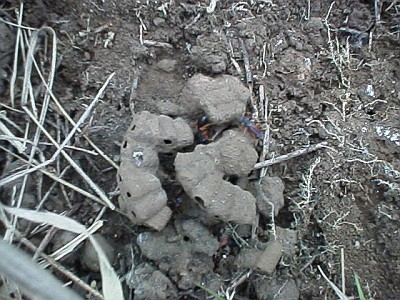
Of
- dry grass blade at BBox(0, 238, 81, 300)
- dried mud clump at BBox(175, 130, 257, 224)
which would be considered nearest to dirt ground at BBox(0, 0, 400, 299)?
dried mud clump at BBox(175, 130, 257, 224)

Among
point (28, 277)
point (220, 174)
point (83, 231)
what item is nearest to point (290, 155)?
point (220, 174)

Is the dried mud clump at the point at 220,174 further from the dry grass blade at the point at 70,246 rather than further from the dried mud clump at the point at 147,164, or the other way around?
the dry grass blade at the point at 70,246

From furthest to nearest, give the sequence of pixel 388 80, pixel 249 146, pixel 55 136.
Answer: pixel 388 80 → pixel 55 136 → pixel 249 146

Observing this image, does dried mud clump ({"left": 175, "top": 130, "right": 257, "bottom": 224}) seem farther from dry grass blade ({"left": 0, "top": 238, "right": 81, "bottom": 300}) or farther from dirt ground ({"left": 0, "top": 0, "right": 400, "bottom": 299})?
dry grass blade ({"left": 0, "top": 238, "right": 81, "bottom": 300})

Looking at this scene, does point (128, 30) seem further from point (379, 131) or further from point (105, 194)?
point (379, 131)

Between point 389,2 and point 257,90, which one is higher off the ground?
point 389,2

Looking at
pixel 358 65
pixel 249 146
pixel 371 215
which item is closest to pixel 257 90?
pixel 249 146
